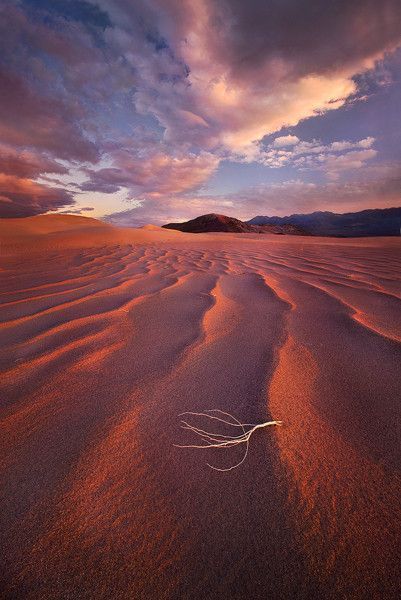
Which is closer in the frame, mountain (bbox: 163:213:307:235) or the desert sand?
the desert sand

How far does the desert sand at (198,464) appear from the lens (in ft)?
1.86

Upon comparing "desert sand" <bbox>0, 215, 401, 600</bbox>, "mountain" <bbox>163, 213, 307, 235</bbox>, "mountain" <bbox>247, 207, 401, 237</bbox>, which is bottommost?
"mountain" <bbox>247, 207, 401, 237</bbox>

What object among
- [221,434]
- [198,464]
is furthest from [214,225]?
[198,464]

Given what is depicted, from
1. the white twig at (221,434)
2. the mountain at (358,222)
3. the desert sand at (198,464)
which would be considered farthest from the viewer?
the mountain at (358,222)

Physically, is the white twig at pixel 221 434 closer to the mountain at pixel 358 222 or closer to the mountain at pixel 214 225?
the mountain at pixel 214 225

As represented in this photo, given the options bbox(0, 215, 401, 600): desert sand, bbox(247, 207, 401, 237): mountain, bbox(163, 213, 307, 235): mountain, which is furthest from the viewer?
bbox(247, 207, 401, 237): mountain

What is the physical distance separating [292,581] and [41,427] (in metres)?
0.78

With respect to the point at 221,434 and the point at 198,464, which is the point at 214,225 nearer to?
the point at 221,434

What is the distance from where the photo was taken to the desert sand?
57 cm

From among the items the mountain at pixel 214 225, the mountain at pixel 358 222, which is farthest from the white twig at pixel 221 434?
the mountain at pixel 358 222

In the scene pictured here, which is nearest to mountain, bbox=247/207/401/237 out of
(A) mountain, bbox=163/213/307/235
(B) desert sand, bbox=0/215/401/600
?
(A) mountain, bbox=163/213/307/235

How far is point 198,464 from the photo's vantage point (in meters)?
0.80

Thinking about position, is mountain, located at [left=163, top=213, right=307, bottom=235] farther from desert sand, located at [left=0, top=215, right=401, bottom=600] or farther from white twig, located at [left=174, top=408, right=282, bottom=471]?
white twig, located at [left=174, top=408, right=282, bottom=471]

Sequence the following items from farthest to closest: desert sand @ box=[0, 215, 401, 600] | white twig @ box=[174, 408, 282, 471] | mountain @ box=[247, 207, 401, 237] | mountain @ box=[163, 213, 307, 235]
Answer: mountain @ box=[247, 207, 401, 237] < mountain @ box=[163, 213, 307, 235] < white twig @ box=[174, 408, 282, 471] < desert sand @ box=[0, 215, 401, 600]
